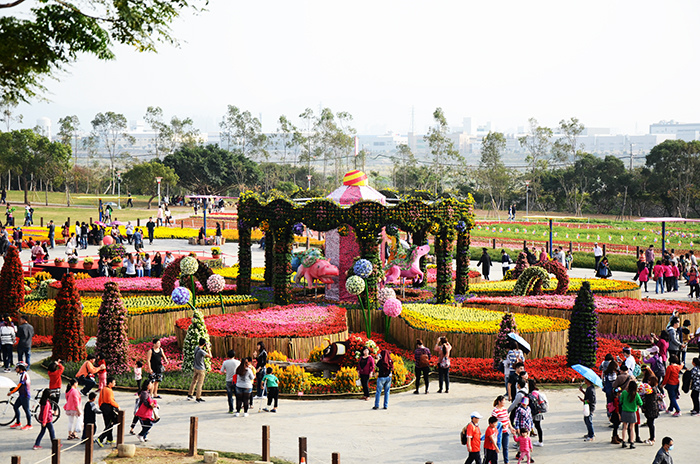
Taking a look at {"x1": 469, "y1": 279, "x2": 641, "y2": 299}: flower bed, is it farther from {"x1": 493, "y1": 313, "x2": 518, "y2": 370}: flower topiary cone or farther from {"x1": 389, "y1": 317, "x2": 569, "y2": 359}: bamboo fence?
{"x1": 493, "y1": 313, "x2": 518, "y2": 370}: flower topiary cone

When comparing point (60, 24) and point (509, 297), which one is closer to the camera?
point (60, 24)

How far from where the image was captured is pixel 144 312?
67.2ft

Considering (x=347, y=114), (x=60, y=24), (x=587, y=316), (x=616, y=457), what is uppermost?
(x=347, y=114)

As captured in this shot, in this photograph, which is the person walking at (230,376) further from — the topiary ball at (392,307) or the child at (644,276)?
the child at (644,276)

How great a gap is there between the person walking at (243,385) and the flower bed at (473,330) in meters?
5.65

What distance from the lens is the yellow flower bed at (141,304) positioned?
20.6m

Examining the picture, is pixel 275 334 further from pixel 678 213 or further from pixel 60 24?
pixel 678 213

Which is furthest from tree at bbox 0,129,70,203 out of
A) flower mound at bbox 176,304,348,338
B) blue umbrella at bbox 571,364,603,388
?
blue umbrella at bbox 571,364,603,388

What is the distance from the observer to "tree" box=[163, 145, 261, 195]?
84750 millimetres

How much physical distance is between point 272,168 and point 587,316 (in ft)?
290

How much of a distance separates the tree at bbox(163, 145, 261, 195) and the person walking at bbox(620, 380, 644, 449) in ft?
243

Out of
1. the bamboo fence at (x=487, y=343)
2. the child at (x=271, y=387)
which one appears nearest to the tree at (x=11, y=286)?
the child at (x=271, y=387)

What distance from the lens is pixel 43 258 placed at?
3209 centimetres

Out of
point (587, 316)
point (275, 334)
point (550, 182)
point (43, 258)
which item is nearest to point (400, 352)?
point (275, 334)
